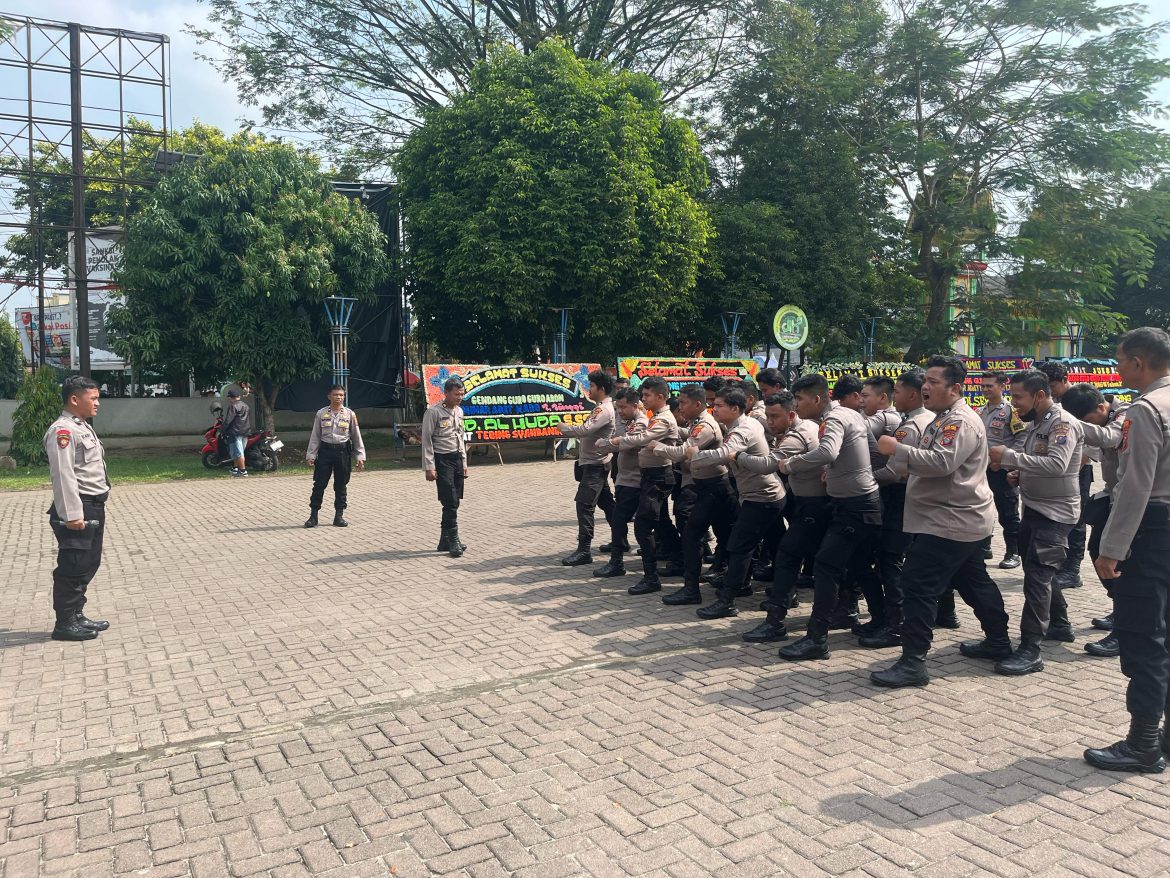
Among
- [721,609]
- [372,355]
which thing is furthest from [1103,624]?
[372,355]

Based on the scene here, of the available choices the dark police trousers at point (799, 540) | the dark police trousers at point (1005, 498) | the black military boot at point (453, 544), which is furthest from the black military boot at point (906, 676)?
the black military boot at point (453, 544)

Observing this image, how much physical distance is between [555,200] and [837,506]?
47.6 feet

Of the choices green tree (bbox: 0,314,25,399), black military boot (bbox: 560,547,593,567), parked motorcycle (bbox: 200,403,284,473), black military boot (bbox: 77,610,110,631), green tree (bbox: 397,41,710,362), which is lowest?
black military boot (bbox: 77,610,110,631)

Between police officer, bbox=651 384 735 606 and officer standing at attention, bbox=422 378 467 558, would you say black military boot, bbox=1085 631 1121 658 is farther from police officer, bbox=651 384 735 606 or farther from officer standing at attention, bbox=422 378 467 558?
officer standing at attention, bbox=422 378 467 558

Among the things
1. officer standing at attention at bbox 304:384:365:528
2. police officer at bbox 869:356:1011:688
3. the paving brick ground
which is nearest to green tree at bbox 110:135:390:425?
officer standing at attention at bbox 304:384:365:528

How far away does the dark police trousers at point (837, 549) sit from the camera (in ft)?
18.4

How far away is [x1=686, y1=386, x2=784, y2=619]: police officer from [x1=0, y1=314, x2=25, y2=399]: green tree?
97.3ft

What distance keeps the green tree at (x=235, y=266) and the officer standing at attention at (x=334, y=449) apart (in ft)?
25.8

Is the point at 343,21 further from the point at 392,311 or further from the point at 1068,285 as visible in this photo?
the point at 1068,285

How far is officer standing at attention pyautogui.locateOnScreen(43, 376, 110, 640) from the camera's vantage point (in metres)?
6.08

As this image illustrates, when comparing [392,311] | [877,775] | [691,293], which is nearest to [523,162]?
[691,293]

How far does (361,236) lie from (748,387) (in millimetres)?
14755

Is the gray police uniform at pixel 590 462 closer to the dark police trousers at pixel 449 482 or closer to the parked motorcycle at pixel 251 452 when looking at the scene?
the dark police trousers at pixel 449 482

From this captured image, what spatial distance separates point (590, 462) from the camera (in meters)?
8.61
